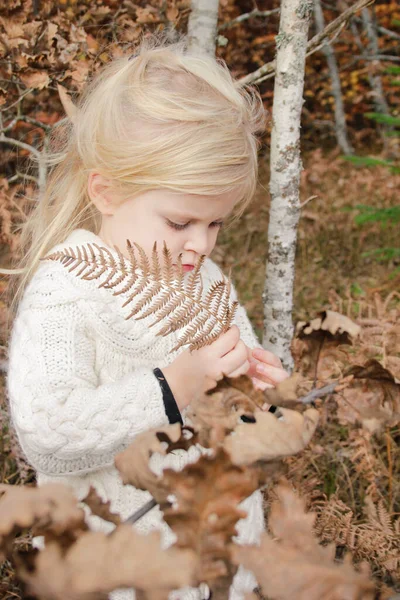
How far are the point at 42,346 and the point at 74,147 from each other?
810 mm

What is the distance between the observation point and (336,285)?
4.53m

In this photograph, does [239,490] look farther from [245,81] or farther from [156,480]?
[245,81]

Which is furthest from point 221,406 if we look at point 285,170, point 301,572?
point 285,170

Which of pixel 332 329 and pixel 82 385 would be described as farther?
pixel 82 385

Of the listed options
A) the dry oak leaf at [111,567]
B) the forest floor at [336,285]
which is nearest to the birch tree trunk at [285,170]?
the forest floor at [336,285]

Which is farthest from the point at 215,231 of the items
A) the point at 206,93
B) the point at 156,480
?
the point at 156,480

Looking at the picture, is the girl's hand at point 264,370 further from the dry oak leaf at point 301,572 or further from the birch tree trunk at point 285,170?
the dry oak leaf at point 301,572

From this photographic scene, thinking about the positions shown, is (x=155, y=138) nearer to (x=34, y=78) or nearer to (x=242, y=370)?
(x=242, y=370)

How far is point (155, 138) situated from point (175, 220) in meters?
0.25

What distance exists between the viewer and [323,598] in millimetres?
634

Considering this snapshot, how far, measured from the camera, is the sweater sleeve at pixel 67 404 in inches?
59.8

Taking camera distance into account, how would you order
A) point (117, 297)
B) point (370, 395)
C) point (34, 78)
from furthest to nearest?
point (34, 78), point (117, 297), point (370, 395)

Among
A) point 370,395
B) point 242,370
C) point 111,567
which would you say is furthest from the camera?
point 242,370

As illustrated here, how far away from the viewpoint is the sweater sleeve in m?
1.52
